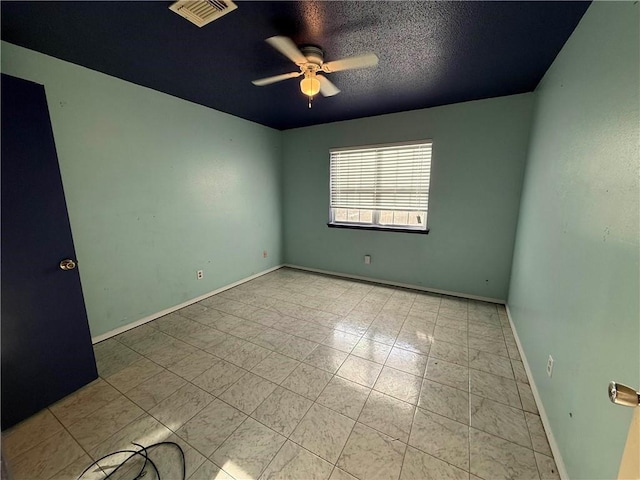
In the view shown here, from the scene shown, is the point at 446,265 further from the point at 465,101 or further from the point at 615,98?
the point at 615,98

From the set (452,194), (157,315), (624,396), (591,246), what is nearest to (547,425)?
(591,246)

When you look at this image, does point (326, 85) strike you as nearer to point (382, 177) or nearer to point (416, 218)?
point (382, 177)

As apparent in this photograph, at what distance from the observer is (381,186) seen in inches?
144

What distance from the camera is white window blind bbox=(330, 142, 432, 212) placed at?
11.0 feet

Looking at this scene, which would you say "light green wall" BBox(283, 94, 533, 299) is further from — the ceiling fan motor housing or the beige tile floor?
the ceiling fan motor housing

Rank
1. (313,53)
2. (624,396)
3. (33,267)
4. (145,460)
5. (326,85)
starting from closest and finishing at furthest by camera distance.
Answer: (624,396)
(145,460)
(33,267)
(313,53)
(326,85)

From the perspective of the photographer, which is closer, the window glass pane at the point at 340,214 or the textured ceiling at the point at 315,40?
the textured ceiling at the point at 315,40

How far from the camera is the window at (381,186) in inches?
133

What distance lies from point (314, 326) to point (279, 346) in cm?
47

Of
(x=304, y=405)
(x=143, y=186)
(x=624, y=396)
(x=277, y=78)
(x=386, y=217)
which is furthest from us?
(x=386, y=217)

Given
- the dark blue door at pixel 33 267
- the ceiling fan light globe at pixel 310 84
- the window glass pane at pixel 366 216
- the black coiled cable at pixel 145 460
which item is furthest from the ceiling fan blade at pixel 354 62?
the black coiled cable at pixel 145 460

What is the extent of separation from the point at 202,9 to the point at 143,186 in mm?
1773

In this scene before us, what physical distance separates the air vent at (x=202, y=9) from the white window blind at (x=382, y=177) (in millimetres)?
2485

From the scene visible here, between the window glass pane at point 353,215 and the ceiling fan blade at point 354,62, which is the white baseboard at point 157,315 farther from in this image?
the ceiling fan blade at point 354,62
